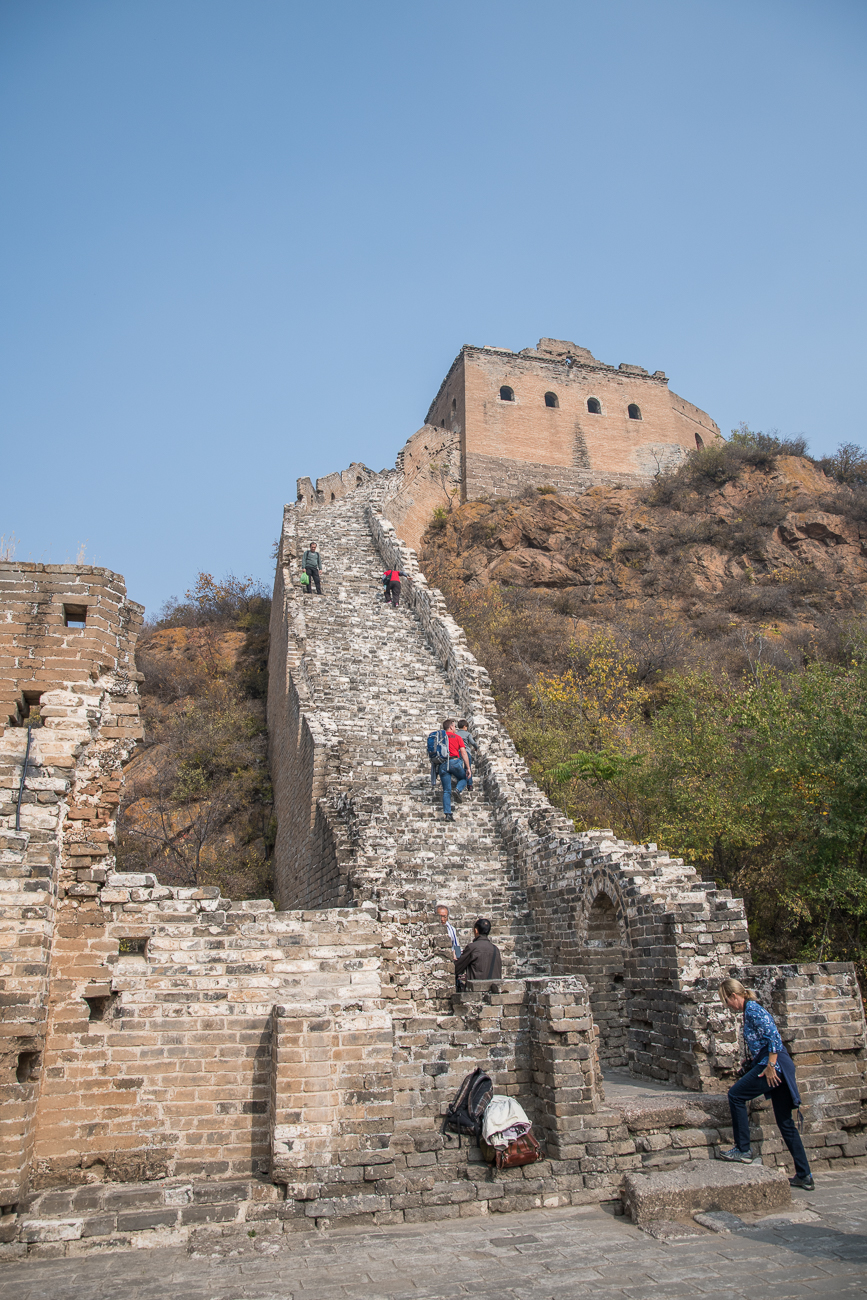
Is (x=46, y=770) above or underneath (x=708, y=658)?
underneath

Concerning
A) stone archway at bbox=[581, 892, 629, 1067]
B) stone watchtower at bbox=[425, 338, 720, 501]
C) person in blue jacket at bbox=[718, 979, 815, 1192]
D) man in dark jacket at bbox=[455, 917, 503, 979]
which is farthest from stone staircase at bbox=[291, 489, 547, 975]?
stone watchtower at bbox=[425, 338, 720, 501]

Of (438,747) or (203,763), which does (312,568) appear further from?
(438,747)

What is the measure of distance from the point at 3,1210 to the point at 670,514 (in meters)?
30.2

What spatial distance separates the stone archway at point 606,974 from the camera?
8.68 m

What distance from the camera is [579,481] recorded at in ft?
113

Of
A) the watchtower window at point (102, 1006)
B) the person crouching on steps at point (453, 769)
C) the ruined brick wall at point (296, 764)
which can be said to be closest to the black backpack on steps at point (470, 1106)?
the watchtower window at point (102, 1006)

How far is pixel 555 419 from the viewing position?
35.3 meters

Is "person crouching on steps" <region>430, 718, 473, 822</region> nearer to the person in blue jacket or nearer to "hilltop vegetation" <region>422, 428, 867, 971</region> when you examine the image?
"hilltop vegetation" <region>422, 428, 867, 971</region>

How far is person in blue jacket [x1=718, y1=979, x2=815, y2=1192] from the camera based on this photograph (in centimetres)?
577

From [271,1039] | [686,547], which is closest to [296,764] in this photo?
[271,1039]

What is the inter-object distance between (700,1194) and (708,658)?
1847cm

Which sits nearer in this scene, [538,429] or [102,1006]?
[102,1006]

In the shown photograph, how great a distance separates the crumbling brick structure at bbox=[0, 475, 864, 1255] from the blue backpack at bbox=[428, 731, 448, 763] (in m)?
3.92

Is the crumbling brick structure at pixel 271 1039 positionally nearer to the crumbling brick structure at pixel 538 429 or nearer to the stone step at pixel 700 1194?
the stone step at pixel 700 1194
